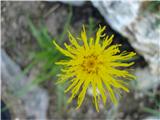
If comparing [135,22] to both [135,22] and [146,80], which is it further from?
[146,80]

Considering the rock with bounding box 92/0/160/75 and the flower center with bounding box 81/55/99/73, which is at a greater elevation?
the rock with bounding box 92/0/160/75

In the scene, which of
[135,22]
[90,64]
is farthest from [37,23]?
[90,64]

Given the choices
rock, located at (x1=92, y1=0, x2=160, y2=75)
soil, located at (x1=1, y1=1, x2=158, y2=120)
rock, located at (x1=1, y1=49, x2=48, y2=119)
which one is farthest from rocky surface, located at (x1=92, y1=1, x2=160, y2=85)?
rock, located at (x1=1, y1=49, x2=48, y2=119)

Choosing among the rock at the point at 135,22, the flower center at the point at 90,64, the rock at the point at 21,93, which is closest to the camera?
the flower center at the point at 90,64

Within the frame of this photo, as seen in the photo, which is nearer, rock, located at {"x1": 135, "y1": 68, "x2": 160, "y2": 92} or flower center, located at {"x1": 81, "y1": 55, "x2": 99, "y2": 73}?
flower center, located at {"x1": 81, "y1": 55, "x2": 99, "y2": 73}

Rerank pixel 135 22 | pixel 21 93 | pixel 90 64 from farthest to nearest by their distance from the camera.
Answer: pixel 21 93, pixel 135 22, pixel 90 64

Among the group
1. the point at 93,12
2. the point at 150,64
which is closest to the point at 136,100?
the point at 150,64

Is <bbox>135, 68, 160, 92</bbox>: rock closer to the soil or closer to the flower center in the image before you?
the soil

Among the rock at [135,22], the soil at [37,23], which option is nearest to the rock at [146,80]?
the soil at [37,23]

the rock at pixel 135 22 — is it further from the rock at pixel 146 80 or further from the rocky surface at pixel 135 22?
the rock at pixel 146 80
